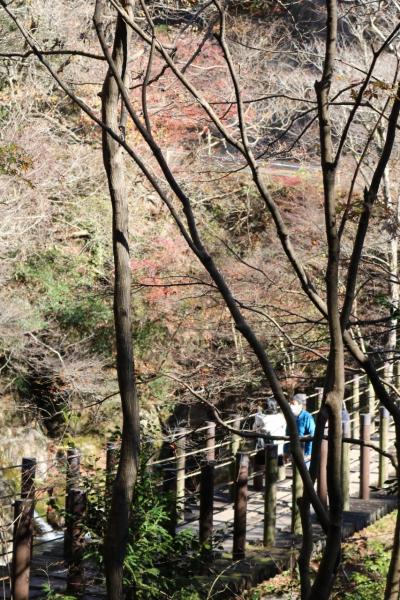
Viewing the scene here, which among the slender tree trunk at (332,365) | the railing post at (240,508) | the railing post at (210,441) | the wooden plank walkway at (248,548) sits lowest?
the wooden plank walkway at (248,548)

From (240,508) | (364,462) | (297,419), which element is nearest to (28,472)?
(240,508)

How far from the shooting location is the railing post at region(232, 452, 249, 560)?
6586 mm

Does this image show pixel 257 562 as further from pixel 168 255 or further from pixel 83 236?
pixel 83 236

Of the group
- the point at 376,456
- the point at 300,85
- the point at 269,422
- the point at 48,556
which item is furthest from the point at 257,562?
the point at 300,85

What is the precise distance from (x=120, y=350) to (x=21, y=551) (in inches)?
67.7

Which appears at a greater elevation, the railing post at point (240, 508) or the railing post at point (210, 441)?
the railing post at point (210, 441)

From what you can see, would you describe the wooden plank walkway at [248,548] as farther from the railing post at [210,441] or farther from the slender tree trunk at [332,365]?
the slender tree trunk at [332,365]

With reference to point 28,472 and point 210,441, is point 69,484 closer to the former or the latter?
point 28,472

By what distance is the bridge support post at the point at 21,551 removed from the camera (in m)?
4.69

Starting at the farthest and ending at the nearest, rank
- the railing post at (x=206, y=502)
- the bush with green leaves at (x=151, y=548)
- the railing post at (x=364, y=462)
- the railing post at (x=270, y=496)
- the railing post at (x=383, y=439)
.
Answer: the railing post at (x=383, y=439) < the railing post at (x=364, y=462) < the railing post at (x=270, y=496) < the railing post at (x=206, y=502) < the bush with green leaves at (x=151, y=548)

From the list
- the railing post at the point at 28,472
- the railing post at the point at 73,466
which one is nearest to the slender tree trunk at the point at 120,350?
the railing post at the point at 28,472

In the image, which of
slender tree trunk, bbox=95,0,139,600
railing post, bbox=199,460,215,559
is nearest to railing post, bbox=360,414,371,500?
railing post, bbox=199,460,215,559

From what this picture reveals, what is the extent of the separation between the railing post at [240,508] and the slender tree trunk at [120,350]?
3231 millimetres

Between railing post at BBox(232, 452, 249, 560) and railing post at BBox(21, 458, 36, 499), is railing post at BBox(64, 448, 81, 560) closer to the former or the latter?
railing post at BBox(21, 458, 36, 499)
